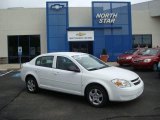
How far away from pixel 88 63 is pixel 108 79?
134 cm

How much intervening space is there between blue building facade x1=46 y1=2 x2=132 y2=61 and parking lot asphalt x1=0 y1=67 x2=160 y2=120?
19876 millimetres

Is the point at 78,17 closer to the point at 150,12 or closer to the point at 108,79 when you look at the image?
the point at 150,12

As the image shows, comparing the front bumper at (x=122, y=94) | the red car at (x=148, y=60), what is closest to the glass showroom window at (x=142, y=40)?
the red car at (x=148, y=60)

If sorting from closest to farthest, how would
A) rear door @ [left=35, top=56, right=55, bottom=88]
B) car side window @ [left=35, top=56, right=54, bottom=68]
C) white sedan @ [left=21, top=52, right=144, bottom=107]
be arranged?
white sedan @ [left=21, top=52, right=144, bottom=107] < rear door @ [left=35, top=56, right=55, bottom=88] < car side window @ [left=35, top=56, right=54, bottom=68]

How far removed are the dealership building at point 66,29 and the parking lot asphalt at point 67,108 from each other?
1998cm

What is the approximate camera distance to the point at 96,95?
864 cm

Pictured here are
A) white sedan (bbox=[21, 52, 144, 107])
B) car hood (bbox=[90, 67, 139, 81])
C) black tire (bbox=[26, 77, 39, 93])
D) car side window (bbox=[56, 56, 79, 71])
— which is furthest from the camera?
black tire (bbox=[26, 77, 39, 93])

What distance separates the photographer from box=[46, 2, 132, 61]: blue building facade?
30.3m

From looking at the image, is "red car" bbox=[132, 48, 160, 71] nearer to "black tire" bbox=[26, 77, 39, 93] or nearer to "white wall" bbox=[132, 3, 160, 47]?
"black tire" bbox=[26, 77, 39, 93]

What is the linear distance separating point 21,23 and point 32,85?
21.7m

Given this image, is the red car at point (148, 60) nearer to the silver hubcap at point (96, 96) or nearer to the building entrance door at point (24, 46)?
the silver hubcap at point (96, 96)

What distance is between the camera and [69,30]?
1198 inches

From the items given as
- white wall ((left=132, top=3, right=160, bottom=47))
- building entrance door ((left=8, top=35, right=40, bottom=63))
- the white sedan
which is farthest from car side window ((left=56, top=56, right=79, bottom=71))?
white wall ((left=132, top=3, right=160, bottom=47))

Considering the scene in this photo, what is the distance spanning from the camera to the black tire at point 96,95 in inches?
334
